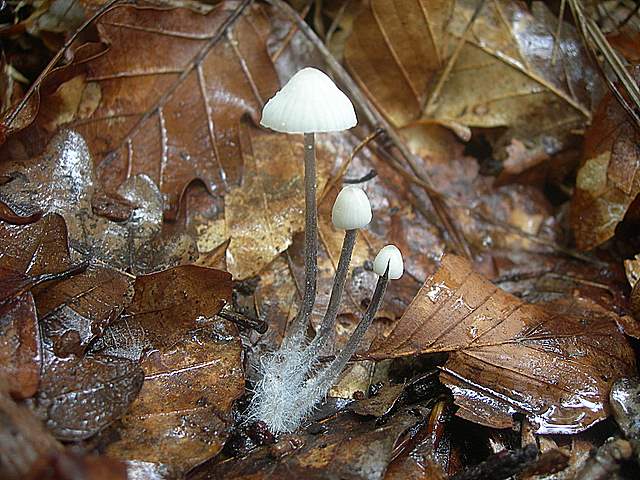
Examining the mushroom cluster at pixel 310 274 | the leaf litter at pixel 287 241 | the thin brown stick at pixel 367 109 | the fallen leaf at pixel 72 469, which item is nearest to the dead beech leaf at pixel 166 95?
the leaf litter at pixel 287 241

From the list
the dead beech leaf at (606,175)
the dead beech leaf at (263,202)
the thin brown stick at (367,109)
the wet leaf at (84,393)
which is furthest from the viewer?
the thin brown stick at (367,109)

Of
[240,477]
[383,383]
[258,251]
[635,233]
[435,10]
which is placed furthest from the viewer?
[435,10]

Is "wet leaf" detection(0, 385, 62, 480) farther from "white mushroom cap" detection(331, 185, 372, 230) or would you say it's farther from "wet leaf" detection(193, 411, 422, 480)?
"white mushroom cap" detection(331, 185, 372, 230)

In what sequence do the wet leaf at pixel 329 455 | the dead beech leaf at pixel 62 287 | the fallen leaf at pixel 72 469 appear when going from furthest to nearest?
the dead beech leaf at pixel 62 287
the wet leaf at pixel 329 455
the fallen leaf at pixel 72 469

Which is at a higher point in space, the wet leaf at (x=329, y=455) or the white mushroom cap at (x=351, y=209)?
the white mushroom cap at (x=351, y=209)

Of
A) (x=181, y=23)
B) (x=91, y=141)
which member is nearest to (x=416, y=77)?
(x=181, y=23)

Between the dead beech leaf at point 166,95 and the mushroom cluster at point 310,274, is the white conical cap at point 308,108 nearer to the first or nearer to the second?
the mushroom cluster at point 310,274

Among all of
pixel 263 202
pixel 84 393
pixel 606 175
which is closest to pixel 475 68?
pixel 606 175

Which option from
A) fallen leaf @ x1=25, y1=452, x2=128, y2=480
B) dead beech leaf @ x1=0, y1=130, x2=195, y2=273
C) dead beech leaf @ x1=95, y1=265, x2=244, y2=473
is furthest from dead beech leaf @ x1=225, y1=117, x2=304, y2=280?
fallen leaf @ x1=25, y1=452, x2=128, y2=480

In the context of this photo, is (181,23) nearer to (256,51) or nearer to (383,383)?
(256,51)
